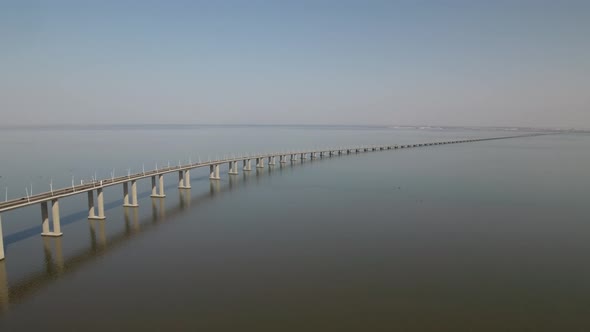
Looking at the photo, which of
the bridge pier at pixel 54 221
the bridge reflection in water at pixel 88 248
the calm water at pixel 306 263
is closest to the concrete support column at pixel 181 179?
the bridge reflection in water at pixel 88 248

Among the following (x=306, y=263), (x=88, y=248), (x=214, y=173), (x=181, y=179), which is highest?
(x=181, y=179)

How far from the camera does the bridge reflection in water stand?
19.1m

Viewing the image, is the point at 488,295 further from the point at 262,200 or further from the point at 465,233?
the point at 262,200

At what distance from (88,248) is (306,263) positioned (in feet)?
41.2

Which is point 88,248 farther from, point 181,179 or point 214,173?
point 214,173

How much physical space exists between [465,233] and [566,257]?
591 centimetres

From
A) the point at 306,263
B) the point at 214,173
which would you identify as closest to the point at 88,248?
the point at 306,263

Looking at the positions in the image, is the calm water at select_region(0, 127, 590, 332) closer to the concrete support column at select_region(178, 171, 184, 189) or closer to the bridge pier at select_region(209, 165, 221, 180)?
the concrete support column at select_region(178, 171, 184, 189)

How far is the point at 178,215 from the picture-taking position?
33.8 meters

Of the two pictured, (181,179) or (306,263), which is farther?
(181,179)

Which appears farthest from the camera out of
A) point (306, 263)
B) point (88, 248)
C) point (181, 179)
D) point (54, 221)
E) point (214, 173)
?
point (214, 173)

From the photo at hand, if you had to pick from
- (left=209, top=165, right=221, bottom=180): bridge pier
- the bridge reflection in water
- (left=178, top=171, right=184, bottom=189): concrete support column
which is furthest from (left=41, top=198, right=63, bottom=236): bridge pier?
(left=209, top=165, right=221, bottom=180): bridge pier

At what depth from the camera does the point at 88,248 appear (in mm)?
25031

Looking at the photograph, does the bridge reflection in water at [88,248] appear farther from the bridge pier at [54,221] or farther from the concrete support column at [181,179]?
the concrete support column at [181,179]
